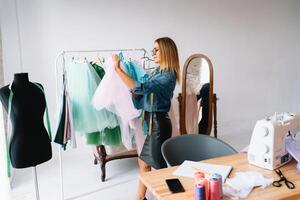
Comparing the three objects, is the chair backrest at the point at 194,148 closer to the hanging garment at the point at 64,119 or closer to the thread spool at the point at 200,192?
the thread spool at the point at 200,192

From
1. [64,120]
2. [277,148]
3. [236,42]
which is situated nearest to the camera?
[277,148]

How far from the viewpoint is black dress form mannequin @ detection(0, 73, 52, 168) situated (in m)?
2.05

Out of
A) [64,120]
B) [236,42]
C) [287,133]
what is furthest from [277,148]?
[236,42]

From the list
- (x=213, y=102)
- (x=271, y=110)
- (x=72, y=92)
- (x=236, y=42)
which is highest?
(x=236, y=42)

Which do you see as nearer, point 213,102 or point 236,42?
point 213,102

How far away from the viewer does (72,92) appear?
2705 millimetres

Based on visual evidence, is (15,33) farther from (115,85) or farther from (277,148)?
(277,148)

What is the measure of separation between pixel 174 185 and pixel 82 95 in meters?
1.55

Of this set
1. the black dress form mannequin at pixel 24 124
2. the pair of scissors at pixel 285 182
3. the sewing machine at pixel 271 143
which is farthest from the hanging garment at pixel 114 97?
the pair of scissors at pixel 285 182

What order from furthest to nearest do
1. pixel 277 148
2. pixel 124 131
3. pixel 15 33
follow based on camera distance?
pixel 15 33 → pixel 124 131 → pixel 277 148

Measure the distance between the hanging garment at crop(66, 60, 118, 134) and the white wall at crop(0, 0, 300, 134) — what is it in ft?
3.22

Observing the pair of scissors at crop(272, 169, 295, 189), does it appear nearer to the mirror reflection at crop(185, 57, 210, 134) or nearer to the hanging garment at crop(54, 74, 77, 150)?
the hanging garment at crop(54, 74, 77, 150)

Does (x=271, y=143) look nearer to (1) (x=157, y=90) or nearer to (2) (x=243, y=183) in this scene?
(2) (x=243, y=183)

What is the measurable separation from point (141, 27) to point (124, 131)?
1.64m
